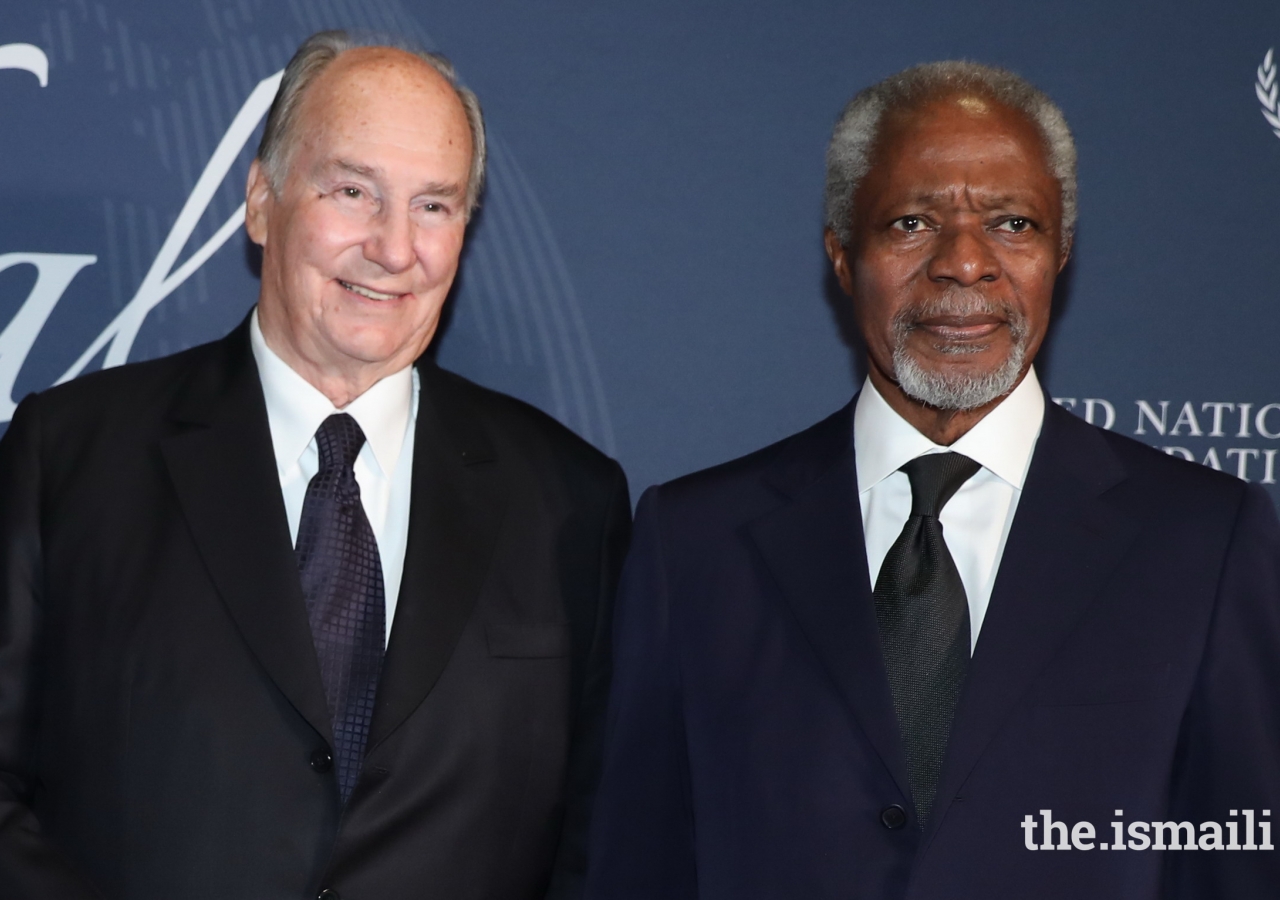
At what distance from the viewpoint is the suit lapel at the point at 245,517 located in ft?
6.44

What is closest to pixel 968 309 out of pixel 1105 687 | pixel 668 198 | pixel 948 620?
pixel 948 620

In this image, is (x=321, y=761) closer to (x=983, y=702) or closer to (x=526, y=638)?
(x=526, y=638)

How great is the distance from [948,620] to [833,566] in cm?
18

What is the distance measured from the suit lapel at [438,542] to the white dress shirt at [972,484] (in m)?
0.59

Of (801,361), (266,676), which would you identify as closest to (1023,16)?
(801,361)

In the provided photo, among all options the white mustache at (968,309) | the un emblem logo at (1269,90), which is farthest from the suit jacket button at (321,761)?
the un emblem logo at (1269,90)

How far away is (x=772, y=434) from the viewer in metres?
2.94

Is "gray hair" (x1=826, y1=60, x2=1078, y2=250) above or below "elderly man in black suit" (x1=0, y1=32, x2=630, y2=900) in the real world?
above

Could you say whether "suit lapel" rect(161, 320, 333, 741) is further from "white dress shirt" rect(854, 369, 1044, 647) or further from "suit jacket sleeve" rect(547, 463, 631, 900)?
"white dress shirt" rect(854, 369, 1044, 647)

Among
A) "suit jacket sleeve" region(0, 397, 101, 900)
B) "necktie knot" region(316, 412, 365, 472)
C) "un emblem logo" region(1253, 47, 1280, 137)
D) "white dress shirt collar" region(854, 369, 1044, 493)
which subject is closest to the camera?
"suit jacket sleeve" region(0, 397, 101, 900)

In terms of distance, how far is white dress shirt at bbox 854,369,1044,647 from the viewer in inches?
77.6

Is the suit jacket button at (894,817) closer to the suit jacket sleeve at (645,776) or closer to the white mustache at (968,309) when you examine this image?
the suit jacket sleeve at (645,776)

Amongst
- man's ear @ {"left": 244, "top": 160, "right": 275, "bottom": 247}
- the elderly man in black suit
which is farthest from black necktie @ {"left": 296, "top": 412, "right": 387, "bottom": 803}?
man's ear @ {"left": 244, "top": 160, "right": 275, "bottom": 247}

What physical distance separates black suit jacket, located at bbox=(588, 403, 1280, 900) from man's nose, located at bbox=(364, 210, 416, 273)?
58 cm
